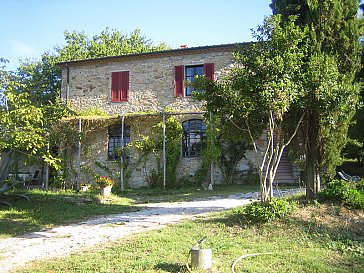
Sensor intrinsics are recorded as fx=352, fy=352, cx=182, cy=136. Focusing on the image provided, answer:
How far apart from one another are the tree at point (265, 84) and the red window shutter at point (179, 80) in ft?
32.1

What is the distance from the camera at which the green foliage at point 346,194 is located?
23.0 feet

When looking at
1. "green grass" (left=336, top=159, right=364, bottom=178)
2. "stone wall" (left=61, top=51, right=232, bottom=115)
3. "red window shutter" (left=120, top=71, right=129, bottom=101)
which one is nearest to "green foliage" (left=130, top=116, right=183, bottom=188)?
"stone wall" (left=61, top=51, right=232, bottom=115)

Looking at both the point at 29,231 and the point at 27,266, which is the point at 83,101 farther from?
Result: the point at 27,266

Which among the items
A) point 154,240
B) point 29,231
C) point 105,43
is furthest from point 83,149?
point 105,43

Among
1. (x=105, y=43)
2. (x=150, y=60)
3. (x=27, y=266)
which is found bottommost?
(x=27, y=266)

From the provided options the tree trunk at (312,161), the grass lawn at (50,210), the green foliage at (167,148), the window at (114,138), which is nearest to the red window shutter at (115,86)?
the window at (114,138)

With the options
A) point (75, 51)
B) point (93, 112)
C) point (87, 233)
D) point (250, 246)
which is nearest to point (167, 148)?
point (93, 112)

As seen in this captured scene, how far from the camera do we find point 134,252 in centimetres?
532

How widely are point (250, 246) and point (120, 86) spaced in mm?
14030

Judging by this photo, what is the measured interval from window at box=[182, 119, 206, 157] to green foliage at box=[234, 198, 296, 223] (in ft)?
32.8

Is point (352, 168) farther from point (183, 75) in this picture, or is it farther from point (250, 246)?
point (250, 246)

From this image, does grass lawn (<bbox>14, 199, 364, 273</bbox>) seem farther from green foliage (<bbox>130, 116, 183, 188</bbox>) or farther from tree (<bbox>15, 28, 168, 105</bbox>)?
tree (<bbox>15, 28, 168, 105</bbox>)

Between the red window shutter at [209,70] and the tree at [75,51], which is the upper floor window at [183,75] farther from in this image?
the tree at [75,51]

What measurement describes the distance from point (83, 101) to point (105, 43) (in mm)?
13945
